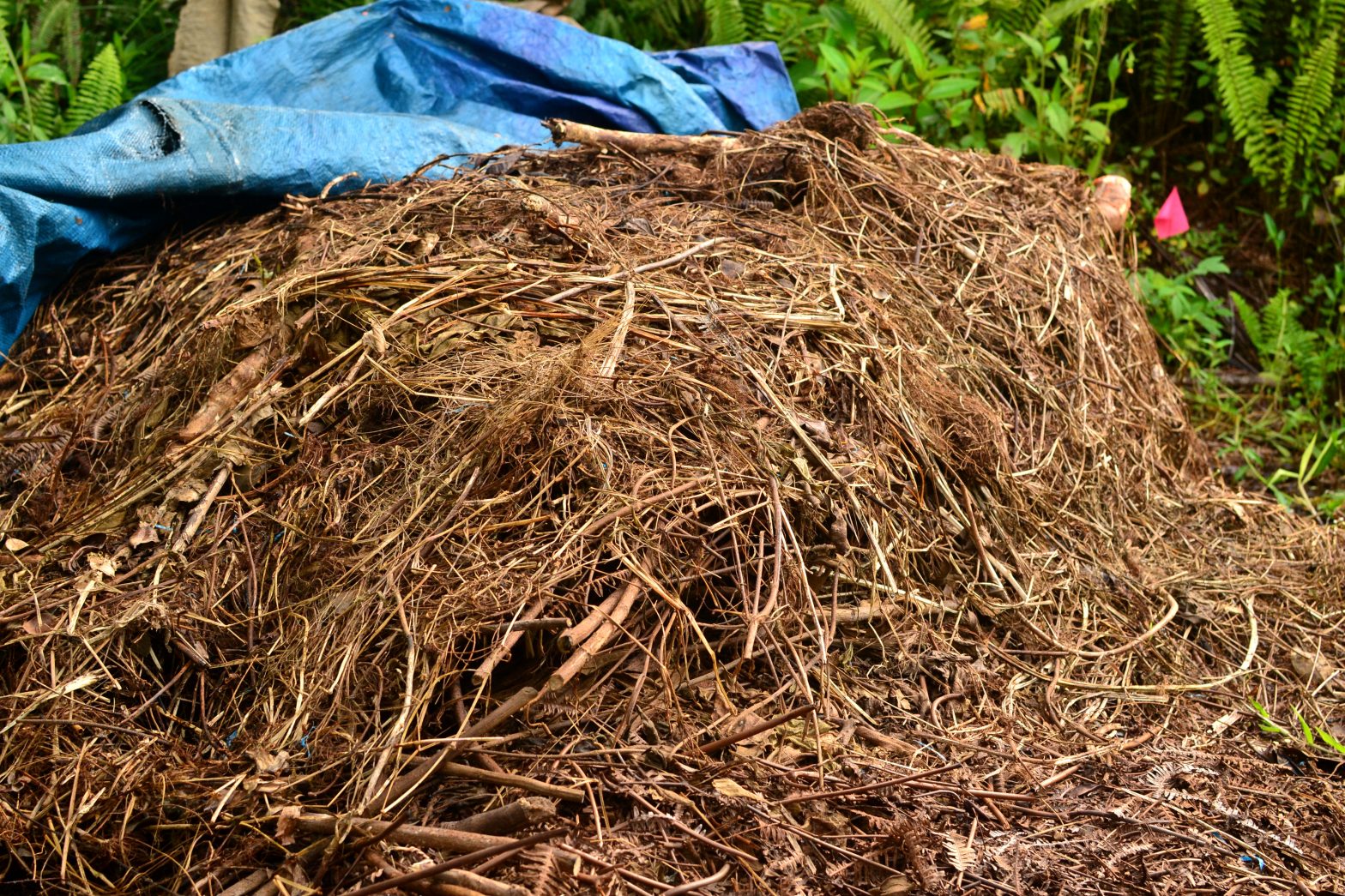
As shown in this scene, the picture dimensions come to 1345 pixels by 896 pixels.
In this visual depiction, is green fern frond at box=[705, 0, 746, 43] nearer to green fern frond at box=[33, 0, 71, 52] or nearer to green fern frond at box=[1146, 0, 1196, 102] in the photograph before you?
green fern frond at box=[1146, 0, 1196, 102]

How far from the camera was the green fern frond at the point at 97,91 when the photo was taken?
3818 millimetres

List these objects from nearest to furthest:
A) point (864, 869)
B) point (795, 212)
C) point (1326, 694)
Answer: point (864, 869)
point (1326, 694)
point (795, 212)

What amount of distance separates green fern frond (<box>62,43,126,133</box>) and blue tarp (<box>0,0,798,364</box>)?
22.6 inches

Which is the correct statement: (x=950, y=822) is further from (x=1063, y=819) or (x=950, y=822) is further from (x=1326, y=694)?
(x=1326, y=694)

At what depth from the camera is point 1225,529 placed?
3219 mm

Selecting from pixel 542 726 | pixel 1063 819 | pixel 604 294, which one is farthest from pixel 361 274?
pixel 1063 819

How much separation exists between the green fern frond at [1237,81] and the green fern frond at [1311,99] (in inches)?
3.0

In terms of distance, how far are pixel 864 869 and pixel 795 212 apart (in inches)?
74.0

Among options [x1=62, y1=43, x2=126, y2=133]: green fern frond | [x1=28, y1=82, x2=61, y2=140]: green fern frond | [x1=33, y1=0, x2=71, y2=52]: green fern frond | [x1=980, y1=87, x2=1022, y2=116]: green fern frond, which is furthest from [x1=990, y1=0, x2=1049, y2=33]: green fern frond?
[x1=33, y1=0, x2=71, y2=52]: green fern frond

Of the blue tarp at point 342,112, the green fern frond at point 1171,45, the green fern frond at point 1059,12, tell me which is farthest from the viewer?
the green fern frond at point 1171,45

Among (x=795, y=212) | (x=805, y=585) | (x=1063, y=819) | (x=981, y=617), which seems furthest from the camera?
(x=795, y=212)

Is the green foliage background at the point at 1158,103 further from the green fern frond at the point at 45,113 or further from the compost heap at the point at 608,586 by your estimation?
the compost heap at the point at 608,586

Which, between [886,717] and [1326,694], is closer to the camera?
[886,717]

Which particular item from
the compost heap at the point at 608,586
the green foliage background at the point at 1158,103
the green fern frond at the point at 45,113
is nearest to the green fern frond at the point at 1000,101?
the green foliage background at the point at 1158,103
